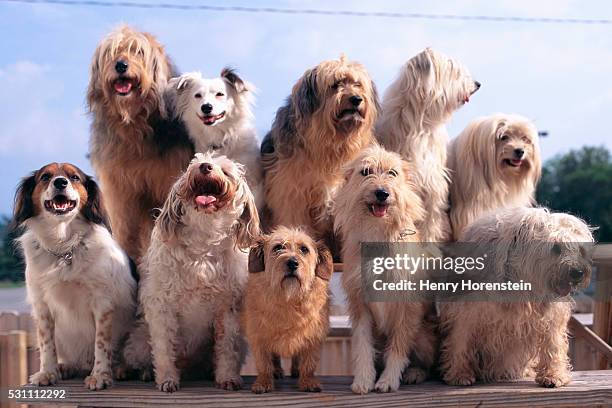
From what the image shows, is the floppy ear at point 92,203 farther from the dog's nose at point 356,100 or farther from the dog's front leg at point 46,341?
the dog's nose at point 356,100

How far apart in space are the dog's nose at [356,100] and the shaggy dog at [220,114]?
2.57ft

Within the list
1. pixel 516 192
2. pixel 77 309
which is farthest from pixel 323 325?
pixel 516 192

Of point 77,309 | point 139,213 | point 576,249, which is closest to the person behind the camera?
point 576,249

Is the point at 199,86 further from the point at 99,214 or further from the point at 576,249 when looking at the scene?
the point at 576,249

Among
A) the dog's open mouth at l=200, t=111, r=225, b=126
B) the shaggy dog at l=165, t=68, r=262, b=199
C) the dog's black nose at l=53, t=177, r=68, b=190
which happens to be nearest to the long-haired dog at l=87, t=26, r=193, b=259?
the shaggy dog at l=165, t=68, r=262, b=199

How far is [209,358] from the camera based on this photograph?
13.1 ft

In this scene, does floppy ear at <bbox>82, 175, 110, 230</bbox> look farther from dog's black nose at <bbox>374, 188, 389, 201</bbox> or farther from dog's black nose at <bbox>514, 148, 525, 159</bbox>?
dog's black nose at <bbox>514, 148, 525, 159</bbox>

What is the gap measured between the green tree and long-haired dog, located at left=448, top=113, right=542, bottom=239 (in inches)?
1103

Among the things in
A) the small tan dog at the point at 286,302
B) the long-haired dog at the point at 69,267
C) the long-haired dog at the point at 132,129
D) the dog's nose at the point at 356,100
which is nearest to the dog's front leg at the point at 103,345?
the long-haired dog at the point at 69,267

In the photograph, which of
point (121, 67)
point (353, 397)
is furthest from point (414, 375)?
point (121, 67)

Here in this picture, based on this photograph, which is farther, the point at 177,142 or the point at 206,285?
the point at 177,142

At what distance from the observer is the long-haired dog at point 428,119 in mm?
4137

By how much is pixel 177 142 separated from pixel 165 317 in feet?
4.37

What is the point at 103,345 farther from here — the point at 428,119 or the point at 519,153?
the point at 519,153
